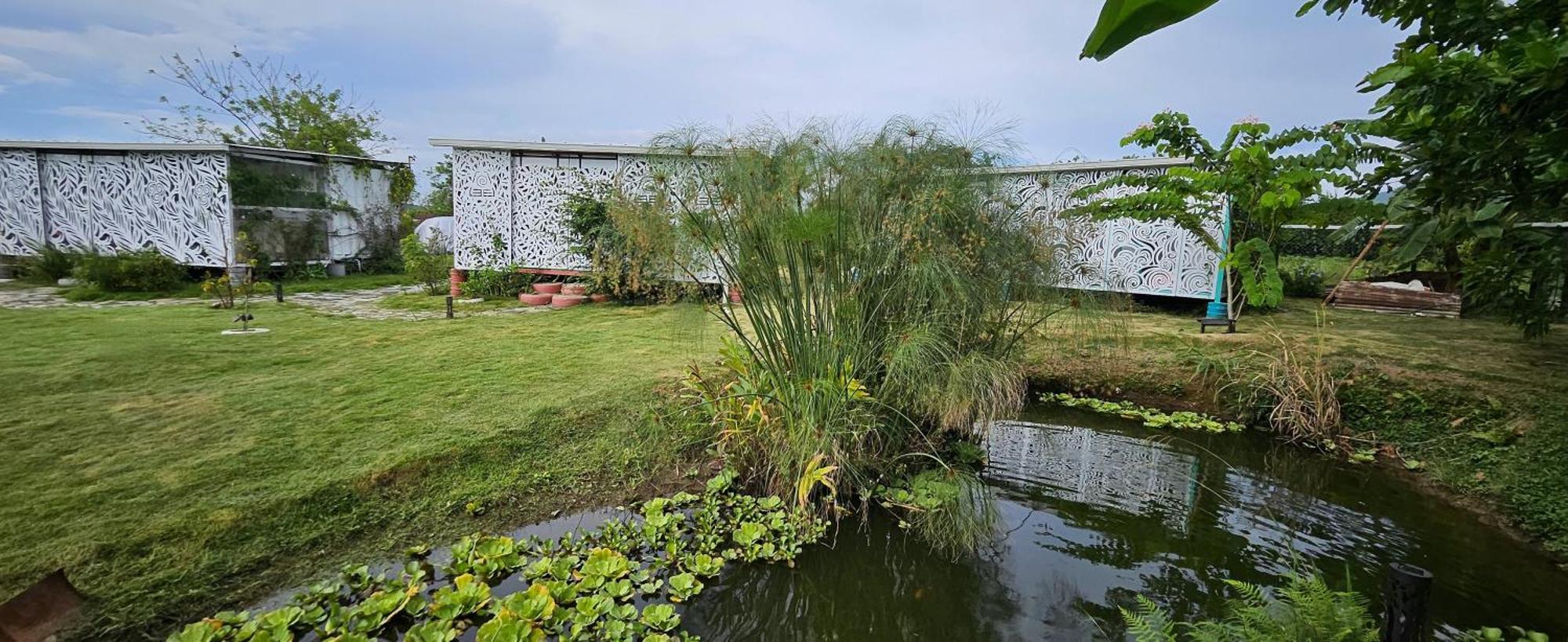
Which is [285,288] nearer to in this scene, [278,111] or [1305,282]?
[278,111]

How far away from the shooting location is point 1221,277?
27.2 feet

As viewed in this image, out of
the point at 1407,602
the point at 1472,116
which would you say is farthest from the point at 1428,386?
the point at 1407,602

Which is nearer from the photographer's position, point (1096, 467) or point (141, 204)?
point (1096, 467)

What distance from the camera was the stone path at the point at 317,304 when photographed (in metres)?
8.47

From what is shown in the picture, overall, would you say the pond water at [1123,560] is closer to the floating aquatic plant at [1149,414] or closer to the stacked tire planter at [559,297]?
the floating aquatic plant at [1149,414]

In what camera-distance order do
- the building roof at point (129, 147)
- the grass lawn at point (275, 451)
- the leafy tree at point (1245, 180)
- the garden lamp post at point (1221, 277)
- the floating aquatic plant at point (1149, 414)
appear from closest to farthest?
1. the grass lawn at point (275, 451)
2. the floating aquatic plant at point (1149, 414)
3. the leafy tree at point (1245, 180)
4. the garden lamp post at point (1221, 277)
5. the building roof at point (129, 147)

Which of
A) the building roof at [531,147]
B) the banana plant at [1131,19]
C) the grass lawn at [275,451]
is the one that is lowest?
the grass lawn at [275,451]

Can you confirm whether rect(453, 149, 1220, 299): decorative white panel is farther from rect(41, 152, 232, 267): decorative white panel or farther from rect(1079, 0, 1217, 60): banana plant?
rect(41, 152, 232, 267): decorative white panel

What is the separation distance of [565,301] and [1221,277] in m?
9.18

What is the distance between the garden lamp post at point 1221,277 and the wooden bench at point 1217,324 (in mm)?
197

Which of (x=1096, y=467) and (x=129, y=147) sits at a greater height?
(x=129, y=147)

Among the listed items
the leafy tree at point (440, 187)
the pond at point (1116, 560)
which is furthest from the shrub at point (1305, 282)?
the leafy tree at point (440, 187)

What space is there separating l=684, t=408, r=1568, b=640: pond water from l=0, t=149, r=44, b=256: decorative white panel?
15.7m

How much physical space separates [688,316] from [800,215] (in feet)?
3.98
